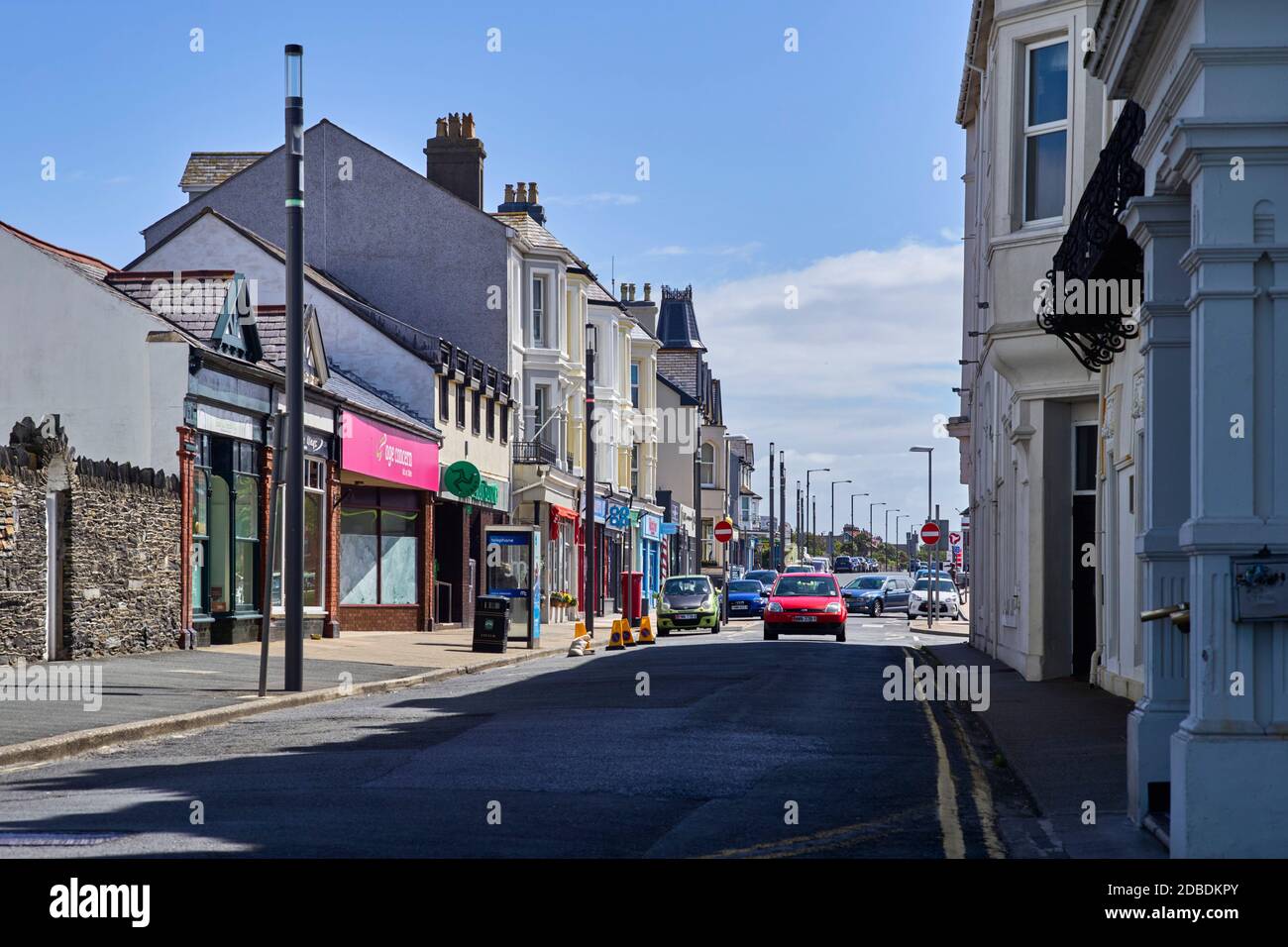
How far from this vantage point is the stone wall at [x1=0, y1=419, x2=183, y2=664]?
21531mm

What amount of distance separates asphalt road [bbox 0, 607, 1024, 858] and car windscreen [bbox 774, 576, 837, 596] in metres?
20.7

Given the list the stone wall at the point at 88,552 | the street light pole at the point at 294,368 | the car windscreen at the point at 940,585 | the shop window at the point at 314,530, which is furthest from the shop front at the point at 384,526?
the car windscreen at the point at 940,585

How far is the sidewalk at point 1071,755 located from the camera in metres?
9.44

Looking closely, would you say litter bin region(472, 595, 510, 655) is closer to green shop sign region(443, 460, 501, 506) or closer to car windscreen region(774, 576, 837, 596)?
green shop sign region(443, 460, 501, 506)

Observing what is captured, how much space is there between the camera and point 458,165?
5197 centimetres

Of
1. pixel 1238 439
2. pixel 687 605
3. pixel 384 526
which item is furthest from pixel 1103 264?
pixel 687 605

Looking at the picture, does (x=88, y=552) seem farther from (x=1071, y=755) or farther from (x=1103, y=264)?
(x=1071, y=755)

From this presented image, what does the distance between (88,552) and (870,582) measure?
1908 inches

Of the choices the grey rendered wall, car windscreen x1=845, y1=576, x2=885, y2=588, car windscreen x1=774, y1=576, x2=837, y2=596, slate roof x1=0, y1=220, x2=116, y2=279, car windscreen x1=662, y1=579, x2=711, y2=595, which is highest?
the grey rendered wall

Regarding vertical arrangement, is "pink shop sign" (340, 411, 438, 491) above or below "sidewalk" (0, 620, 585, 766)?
above

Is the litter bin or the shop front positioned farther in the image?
the shop front

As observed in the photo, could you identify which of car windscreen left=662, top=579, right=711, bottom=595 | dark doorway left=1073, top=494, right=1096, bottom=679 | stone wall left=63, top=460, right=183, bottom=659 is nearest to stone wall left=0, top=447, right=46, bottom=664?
stone wall left=63, top=460, right=183, bottom=659
